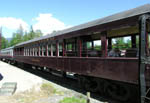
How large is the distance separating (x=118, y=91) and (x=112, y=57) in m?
1.36

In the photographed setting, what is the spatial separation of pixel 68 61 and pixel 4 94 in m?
3.40

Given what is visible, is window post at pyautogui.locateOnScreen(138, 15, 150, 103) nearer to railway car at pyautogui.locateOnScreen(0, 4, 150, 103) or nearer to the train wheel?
railway car at pyautogui.locateOnScreen(0, 4, 150, 103)

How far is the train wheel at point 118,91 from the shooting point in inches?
214

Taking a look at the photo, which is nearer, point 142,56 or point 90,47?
point 142,56

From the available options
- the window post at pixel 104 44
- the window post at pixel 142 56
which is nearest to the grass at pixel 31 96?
the window post at pixel 104 44

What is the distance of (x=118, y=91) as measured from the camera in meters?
5.87

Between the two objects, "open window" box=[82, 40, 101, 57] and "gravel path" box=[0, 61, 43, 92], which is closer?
"open window" box=[82, 40, 101, 57]

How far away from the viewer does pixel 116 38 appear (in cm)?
795

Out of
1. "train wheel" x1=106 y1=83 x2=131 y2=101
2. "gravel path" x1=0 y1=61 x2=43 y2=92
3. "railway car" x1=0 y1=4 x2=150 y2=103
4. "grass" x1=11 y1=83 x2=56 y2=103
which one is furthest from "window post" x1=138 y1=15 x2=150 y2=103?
"gravel path" x1=0 y1=61 x2=43 y2=92

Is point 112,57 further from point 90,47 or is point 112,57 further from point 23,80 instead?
point 23,80

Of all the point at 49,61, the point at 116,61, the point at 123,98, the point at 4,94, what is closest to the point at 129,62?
the point at 116,61

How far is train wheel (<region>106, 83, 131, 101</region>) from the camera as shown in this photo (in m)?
5.43

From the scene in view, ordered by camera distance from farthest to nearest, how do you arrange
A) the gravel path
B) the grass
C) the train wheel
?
the gravel path
the grass
the train wheel

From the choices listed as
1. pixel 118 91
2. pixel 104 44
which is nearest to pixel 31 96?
pixel 118 91
